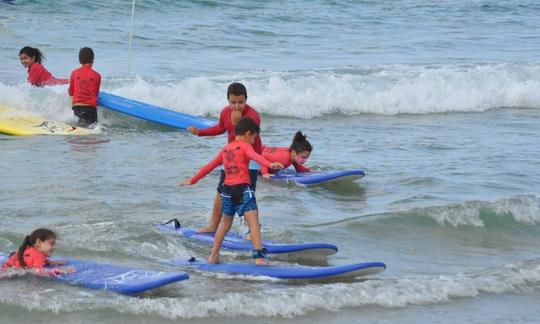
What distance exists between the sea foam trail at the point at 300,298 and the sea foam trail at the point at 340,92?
8836 millimetres

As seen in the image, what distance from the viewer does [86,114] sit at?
14.2 meters

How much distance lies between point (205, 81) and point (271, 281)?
1033 centimetres

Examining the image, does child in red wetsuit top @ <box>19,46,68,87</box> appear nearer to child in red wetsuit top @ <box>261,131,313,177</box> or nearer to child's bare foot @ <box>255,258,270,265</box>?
child in red wetsuit top @ <box>261,131,313,177</box>

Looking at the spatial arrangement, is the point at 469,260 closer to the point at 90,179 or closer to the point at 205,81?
the point at 90,179

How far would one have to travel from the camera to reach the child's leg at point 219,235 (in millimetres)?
7902

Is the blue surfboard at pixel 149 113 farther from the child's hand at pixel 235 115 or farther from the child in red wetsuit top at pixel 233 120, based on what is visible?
the child's hand at pixel 235 115

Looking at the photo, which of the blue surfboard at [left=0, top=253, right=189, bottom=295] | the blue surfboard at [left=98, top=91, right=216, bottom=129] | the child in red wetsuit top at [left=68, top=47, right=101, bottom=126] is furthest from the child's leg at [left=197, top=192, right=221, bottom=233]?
the blue surfboard at [left=98, top=91, right=216, bottom=129]

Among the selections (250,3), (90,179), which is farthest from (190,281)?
(250,3)

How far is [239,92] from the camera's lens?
8547mm

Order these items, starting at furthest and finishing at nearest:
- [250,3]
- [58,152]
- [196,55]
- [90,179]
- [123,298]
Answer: [250,3]
[196,55]
[58,152]
[90,179]
[123,298]

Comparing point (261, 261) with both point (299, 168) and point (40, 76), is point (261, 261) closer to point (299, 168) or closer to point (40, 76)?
point (299, 168)

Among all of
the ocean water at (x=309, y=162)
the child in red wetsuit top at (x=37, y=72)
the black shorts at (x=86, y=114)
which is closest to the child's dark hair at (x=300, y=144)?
the ocean water at (x=309, y=162)

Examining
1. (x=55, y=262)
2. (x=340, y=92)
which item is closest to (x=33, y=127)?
(x=340, y=92)

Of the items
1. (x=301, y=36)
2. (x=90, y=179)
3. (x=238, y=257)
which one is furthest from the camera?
(x=301, y=36)
